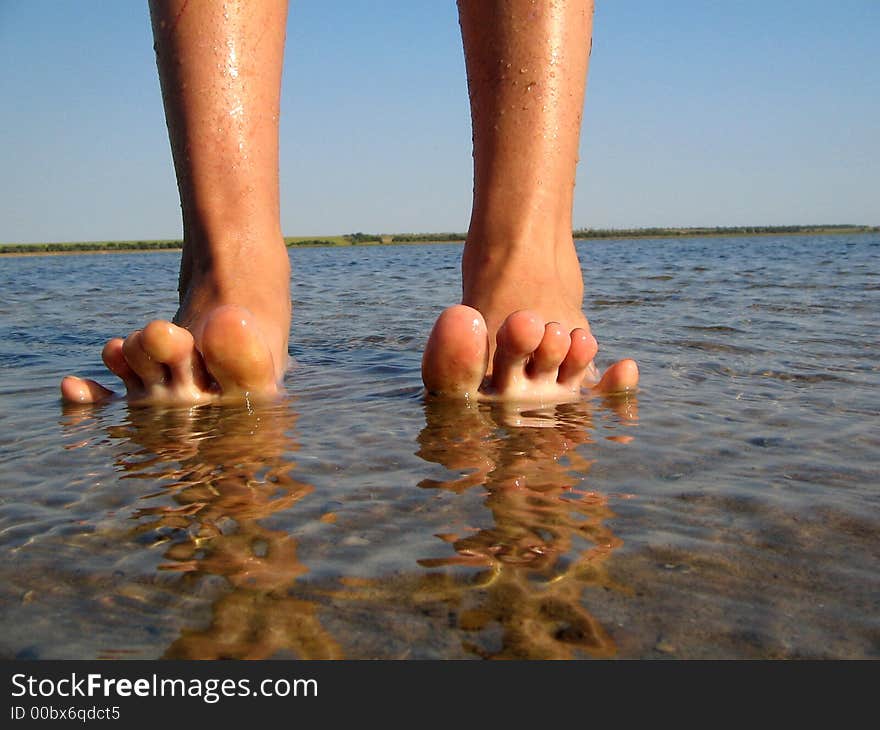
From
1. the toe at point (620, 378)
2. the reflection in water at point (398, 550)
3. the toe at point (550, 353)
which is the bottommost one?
the reflection in water at point (398, 550)

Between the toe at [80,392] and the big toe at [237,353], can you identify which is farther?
the toe at [80,392]

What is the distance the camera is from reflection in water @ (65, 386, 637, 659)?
0.84m

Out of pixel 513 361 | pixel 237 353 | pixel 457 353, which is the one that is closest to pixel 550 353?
pixel 513 361

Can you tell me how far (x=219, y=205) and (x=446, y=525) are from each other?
1.13m

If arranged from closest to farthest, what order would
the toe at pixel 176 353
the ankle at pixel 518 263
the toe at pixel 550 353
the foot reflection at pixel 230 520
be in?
the foot reflection at pixel 230 520, the toe at pixel 176 353, the toe at pixel 550 353, the ankle at pixel 518 263

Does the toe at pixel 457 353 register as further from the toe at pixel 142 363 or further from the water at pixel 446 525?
the toe at pixel 142 363

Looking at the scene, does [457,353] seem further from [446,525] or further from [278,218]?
[446,525]

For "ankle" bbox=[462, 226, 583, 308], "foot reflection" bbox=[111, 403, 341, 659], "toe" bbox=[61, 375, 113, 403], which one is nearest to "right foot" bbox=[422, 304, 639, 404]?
"ankle" bbox=[462, 226, 583, 308]

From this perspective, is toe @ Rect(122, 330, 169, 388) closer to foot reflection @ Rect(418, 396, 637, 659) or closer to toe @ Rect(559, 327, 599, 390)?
foot reflection @ Rect(418, 396, 637, 659)

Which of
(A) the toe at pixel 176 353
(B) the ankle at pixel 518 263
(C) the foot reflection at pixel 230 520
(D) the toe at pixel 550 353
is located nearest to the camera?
(C) the foot reflection at pixel 230 520

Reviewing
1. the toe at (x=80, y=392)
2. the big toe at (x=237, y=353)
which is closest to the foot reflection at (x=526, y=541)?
the big toe at (x=237, y=353)

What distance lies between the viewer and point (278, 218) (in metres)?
2.11

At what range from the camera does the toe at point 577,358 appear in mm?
1992

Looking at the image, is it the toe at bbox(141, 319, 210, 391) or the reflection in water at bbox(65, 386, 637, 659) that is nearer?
the reflection in water at bbox(65, 386, 637, 659)
